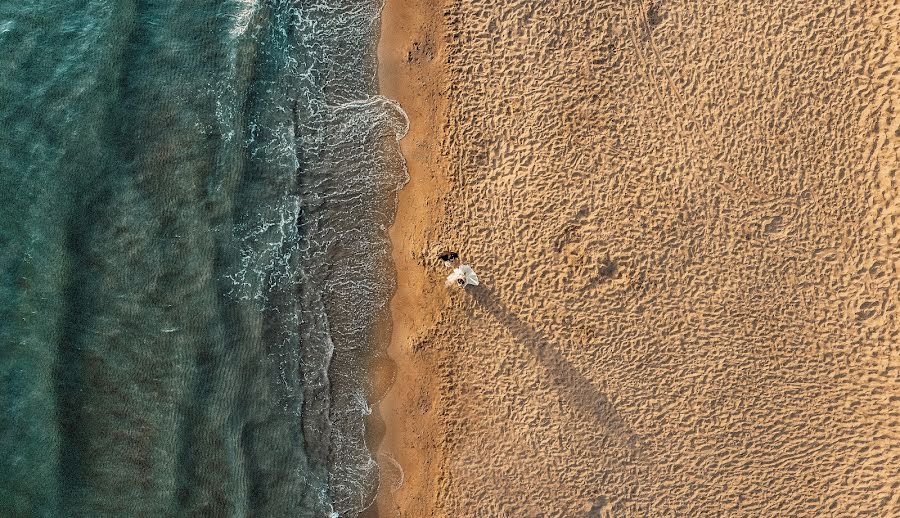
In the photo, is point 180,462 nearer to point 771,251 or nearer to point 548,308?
point 548,308

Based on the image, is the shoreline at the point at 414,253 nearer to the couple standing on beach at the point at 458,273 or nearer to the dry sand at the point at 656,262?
the dry sand at the point at 656,262

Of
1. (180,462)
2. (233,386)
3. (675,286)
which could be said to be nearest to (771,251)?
(675,286)

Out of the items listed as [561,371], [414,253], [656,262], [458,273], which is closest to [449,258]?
[458,273]

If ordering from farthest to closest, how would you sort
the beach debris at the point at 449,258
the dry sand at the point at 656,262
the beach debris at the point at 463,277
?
the beach debris at the point at 449,258 → the beach debris at the point at 463,277 → the dry sand at the point at 656,262

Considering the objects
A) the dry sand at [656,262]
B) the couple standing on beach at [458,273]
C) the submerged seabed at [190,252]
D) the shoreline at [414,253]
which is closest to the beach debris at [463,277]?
the couple standing on beach at [458,273]

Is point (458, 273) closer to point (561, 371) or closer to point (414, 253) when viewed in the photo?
point (414, 253)

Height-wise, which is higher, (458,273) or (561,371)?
(458,273)
